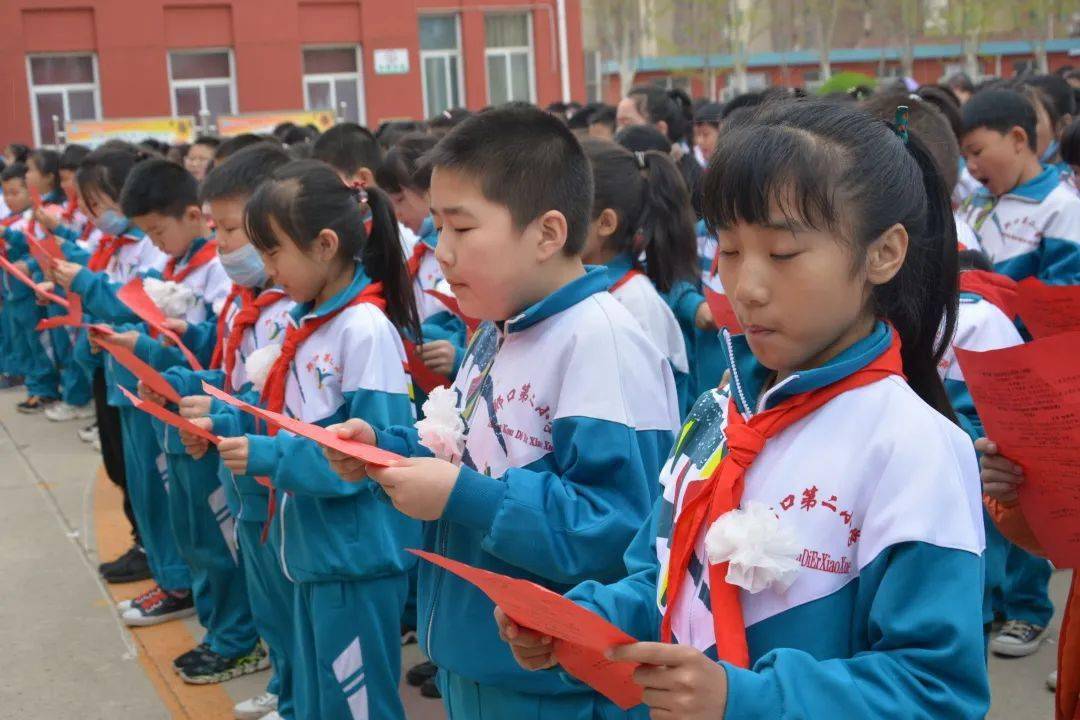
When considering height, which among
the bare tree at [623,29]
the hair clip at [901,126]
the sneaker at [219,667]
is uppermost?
the bare tree at [623,29]

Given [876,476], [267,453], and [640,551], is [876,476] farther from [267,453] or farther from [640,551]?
[267,453]

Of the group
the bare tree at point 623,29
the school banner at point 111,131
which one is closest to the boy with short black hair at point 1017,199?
the school banner at point 111,131

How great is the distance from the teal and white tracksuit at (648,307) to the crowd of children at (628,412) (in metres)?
0.01

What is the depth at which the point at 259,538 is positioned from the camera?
342cm

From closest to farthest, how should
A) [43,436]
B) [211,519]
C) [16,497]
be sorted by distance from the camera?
[211,519], [16,497], [43,436]

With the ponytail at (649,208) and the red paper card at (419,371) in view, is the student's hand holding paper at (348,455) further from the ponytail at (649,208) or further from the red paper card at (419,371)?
the ponytail at (649,208)

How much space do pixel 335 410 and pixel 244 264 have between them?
80 cm

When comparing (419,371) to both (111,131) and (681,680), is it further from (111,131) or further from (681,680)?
(111,131)

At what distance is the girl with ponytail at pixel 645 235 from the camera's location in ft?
11.6

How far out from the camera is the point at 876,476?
1.40 metres

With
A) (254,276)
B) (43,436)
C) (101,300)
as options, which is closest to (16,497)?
(43,436)

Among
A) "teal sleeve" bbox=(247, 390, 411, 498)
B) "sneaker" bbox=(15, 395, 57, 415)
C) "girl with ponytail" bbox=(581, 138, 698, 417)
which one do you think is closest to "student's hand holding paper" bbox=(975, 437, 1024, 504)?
"teal sleeve" bbox=(247, 390, 411, 498)

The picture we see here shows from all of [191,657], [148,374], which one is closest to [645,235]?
[148,374]

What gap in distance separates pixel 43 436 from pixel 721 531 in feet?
24.5
